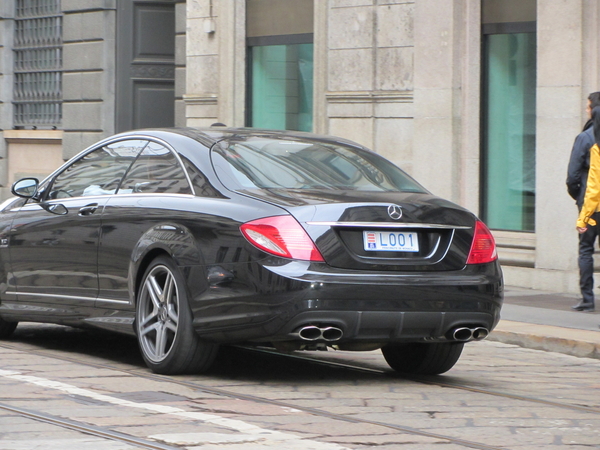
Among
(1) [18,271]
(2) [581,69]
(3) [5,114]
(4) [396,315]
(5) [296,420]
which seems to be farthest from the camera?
(3) [5,114]

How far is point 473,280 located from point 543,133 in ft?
22.5

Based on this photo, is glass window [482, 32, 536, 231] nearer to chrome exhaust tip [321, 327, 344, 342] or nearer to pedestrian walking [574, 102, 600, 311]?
pedestrian walking [574, 102, 600, 311]

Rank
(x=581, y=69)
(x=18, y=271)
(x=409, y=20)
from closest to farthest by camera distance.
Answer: (x=18, y=271), (x=581, y=69), (x=409, y=20)

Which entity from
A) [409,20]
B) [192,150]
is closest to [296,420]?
[192,150]

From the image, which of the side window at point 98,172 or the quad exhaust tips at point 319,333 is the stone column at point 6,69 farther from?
the quad exhaust tips at point 319,333

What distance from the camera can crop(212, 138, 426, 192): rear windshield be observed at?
686cm

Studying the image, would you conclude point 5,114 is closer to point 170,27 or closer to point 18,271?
point 170,27

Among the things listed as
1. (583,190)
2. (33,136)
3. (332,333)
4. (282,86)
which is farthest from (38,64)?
(332,333)

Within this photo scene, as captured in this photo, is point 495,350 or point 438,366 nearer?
point 438,366

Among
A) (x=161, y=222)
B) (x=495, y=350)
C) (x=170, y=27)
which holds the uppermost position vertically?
(x=170, y=27)

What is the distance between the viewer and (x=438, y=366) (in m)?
7.35

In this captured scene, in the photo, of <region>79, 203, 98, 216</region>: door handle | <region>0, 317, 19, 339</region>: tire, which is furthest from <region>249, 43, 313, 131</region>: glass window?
<region>79, 203, 98, 216</region>: door handle

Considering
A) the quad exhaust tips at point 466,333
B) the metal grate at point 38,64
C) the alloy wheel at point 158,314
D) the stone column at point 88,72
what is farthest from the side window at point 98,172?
the metal grate at point 38,64

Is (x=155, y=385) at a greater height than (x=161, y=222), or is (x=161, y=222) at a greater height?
(x=161, y=222)
